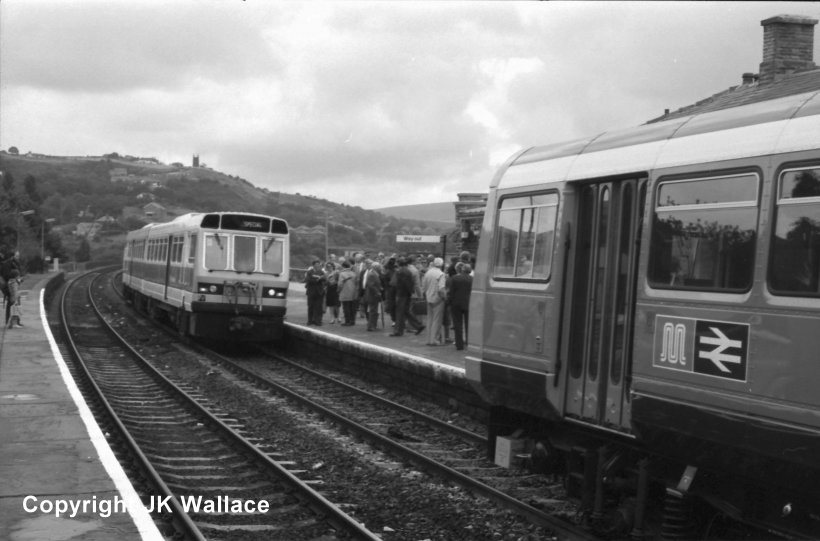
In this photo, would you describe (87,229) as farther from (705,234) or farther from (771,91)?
(705,234)

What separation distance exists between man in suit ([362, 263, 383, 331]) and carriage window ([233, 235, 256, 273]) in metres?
2.53

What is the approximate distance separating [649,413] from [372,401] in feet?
30.3

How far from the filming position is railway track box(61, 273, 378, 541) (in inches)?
324

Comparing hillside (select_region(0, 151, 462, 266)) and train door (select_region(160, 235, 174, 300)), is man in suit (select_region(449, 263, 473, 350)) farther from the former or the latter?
hillside (select_region(0, 151, 462, 266))

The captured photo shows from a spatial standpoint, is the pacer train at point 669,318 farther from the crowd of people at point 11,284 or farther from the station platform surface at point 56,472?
the crowd of people at point 11,284

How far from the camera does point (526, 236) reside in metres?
8.66

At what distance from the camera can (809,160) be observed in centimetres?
564

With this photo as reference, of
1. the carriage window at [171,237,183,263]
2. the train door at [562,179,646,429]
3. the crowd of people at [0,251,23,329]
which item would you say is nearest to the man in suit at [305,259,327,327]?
the carriage window at [171,237,183,263]

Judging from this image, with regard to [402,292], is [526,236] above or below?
above

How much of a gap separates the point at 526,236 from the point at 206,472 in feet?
14.2

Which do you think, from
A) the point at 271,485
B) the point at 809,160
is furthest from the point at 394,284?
the point at 809,160

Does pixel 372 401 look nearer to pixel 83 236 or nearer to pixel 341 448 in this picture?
pixel 341 448

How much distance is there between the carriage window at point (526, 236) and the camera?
27.2ft

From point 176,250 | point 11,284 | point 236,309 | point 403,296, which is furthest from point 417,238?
point 403,296
